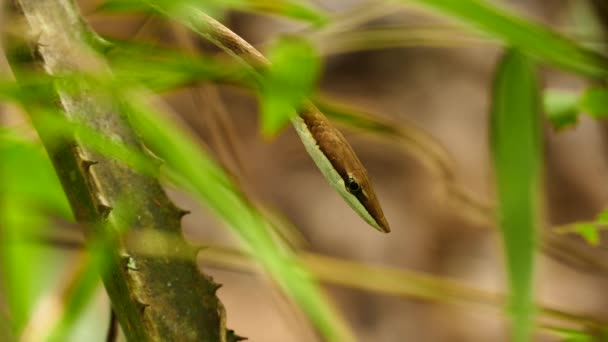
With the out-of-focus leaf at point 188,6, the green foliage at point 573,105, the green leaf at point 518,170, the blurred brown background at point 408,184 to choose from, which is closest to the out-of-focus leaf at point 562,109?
the green foliage at point 573,105

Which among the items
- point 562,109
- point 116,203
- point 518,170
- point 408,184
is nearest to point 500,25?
point 518,170

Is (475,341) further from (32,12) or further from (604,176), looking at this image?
(32,12)

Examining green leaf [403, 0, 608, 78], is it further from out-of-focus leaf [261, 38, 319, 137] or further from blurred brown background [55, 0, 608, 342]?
blurred brown background [55, 0, 608, 342]

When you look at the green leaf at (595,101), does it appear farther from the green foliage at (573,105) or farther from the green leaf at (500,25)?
the green leaf at (500,25)

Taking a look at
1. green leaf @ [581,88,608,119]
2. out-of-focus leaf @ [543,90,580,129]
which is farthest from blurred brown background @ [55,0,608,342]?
green leaf @ [581,88,608,119]

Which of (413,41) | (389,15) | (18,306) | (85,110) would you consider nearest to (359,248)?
(389,15)
